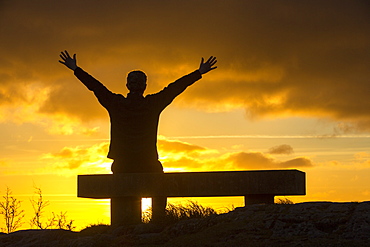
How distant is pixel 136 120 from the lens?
10836 mm

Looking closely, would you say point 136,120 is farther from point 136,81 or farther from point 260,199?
point 260,199

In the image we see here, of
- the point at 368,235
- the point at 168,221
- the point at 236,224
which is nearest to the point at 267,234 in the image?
the point at 236,224

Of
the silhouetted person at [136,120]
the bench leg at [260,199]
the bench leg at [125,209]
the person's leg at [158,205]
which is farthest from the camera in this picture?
the silhouetted person at [136,120]

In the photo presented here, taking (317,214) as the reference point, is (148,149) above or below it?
above

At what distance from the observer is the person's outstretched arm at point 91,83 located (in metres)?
11.1

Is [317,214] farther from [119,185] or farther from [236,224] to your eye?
[119,185]

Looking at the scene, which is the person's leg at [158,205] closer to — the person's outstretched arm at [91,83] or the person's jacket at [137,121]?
the person's jacket at [137,121]

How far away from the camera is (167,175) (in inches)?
384

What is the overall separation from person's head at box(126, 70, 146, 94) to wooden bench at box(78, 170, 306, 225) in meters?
1.95

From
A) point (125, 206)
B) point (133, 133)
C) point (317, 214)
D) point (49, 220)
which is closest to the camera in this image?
point (317, 214)

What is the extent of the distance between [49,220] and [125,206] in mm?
4173

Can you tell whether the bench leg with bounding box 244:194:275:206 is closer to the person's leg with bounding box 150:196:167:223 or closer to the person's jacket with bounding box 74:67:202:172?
the person's leg with bounding box 150:196:167:223

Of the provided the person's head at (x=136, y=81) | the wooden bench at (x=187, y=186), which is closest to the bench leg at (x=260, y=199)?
the wooden bench at (x=187, y=186)

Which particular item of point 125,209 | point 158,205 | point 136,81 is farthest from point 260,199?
point 136,81
